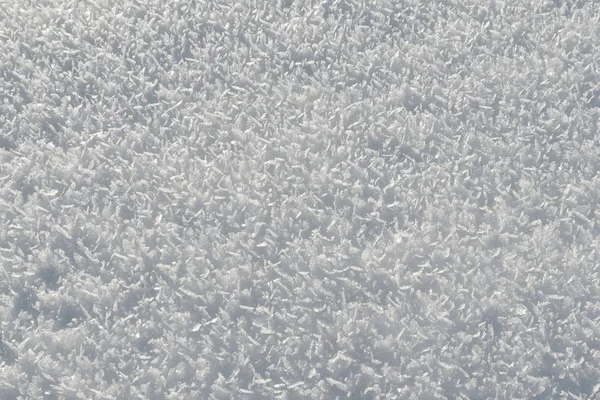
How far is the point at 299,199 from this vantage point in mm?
2695

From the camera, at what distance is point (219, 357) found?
2.40 metres

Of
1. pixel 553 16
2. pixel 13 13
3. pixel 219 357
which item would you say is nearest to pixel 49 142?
pixel 13 13

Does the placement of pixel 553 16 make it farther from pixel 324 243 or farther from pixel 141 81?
pixel 141 81

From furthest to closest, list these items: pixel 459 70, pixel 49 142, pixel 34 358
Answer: pixel 459 70 < pixel 49 142 < pixel 34 358

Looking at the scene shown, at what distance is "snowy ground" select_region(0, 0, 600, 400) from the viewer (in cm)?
243

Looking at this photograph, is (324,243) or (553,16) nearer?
(324,243)

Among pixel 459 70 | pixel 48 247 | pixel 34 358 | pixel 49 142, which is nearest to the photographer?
pixel 34 358

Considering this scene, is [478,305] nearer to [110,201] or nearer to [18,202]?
[110,201]

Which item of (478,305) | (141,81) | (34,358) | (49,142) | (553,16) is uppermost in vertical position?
(553,16)

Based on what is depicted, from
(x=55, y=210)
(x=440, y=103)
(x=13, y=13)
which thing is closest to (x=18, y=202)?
(x=55, y=210)

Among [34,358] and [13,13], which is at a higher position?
[13,13]

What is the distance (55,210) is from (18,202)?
14 cm

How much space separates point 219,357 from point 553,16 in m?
2.09

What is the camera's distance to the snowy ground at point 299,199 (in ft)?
7.96
